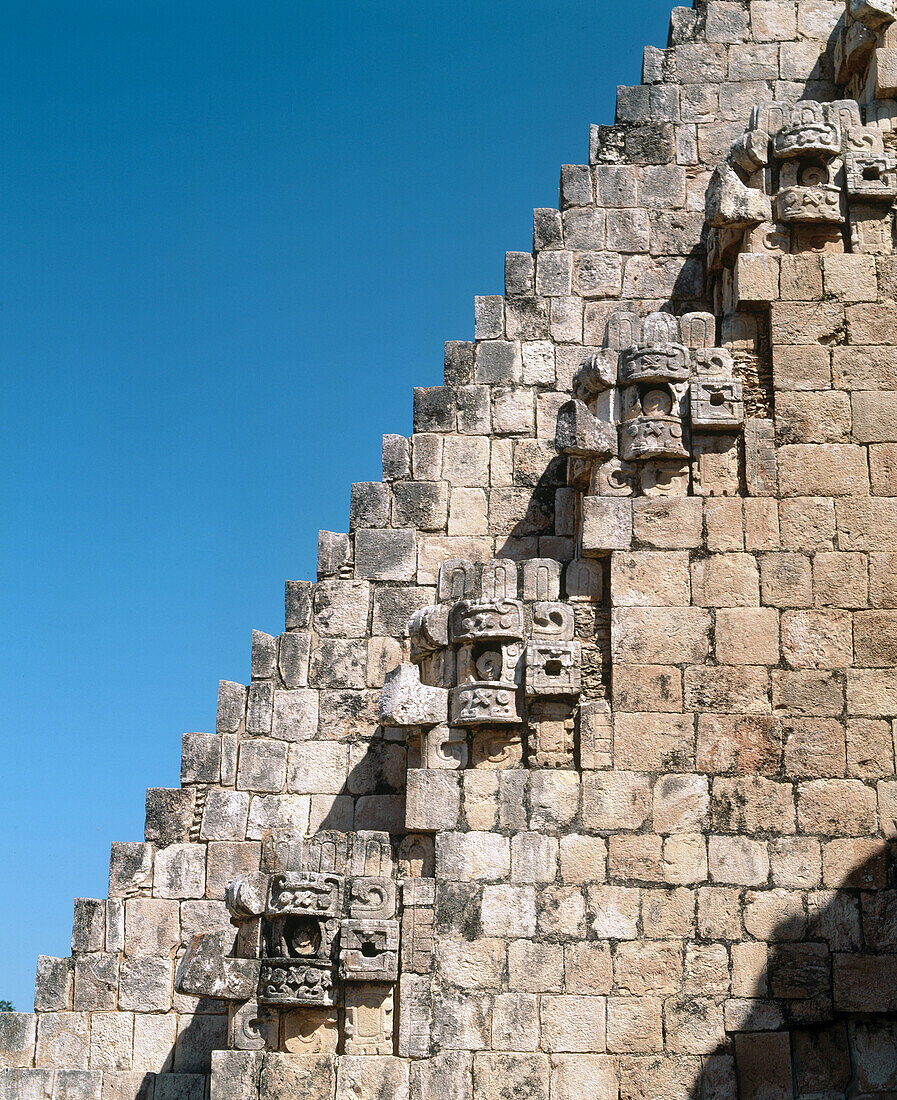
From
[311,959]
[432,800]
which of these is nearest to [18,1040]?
[311,959]

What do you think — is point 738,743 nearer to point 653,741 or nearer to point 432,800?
point 653,741

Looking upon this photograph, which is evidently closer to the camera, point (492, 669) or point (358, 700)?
point (492, 669)

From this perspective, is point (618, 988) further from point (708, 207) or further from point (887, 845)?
point (708, 207)

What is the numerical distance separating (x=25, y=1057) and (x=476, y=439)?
572 centimetres

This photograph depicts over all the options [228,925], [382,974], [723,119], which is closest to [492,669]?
[382,974]

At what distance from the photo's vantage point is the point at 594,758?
10.7 meters

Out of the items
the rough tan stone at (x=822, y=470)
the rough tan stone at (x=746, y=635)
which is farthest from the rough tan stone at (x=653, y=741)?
the rough tan stone at (x=822, y=470)

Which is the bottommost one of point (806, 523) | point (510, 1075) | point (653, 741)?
point (510, 1075)

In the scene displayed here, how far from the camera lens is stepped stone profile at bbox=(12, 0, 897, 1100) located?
1027 centimetres

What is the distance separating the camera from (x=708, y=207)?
12383 millimetres

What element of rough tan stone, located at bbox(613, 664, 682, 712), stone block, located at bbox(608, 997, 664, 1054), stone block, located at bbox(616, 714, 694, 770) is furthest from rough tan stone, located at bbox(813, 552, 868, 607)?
stone block, located at bbox(608, 997, 664, 1054)

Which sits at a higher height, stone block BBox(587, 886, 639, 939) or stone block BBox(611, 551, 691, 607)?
stone block BBox(611, 551, 691, 607)

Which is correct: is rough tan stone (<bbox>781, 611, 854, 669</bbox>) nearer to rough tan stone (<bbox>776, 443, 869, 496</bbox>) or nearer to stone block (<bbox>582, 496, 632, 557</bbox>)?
rough tan stone (<bbox>776, 443, 869, 496</bbox>)

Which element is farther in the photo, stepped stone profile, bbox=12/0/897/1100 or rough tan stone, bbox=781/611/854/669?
rough tan stone, bbox=781/611/854/669
